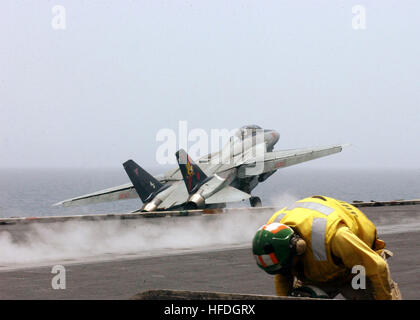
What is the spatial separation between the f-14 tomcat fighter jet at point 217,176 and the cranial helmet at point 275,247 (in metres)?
31.6

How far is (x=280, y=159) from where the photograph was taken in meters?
43.6

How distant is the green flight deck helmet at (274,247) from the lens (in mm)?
4871

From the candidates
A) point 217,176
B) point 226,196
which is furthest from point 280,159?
point 226,196

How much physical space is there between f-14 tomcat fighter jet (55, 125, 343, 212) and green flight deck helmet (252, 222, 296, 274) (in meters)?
31.6

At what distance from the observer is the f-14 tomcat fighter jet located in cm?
3762

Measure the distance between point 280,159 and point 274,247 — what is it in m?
39.0

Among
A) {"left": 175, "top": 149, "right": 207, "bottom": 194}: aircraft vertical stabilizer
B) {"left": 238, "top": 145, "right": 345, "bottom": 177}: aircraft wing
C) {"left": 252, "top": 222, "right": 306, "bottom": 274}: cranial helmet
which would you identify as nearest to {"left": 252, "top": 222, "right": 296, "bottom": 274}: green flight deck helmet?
{"left": 252, "top": 222, "right": 306, "bottom": 274}: cranial helmet

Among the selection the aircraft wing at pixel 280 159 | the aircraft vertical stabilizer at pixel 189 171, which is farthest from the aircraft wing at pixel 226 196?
the aircraft wing at pixel 280 159

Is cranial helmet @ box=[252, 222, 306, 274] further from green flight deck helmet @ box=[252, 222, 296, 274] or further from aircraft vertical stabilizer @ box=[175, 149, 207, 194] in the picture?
aircraft vertical stabilizer @ box=[175, 149, 207, 194]

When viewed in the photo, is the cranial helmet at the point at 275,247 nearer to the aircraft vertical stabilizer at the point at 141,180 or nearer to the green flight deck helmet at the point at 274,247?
the green flight deck helmet at the point at 274,247

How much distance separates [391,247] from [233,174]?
26695mm

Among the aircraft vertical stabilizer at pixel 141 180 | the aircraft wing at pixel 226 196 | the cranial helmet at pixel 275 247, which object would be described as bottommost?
the aircraft wing at pixel 226 196

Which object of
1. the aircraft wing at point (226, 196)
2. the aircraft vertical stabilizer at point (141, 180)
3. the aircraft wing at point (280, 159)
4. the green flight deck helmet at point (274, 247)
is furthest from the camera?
the aircraft wing at point (280, 159)
